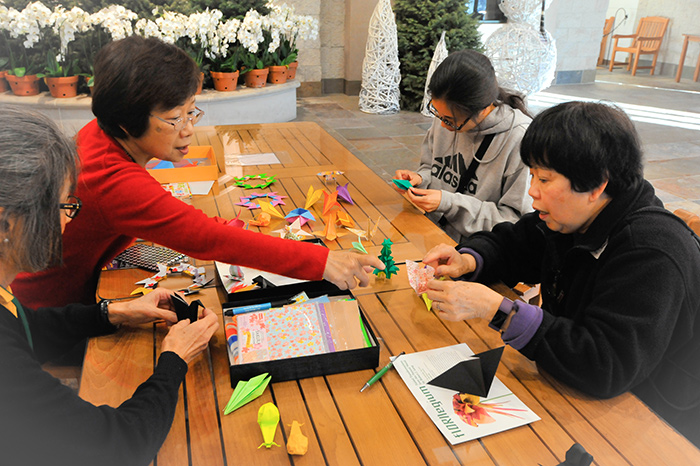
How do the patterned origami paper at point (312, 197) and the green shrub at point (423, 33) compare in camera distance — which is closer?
the patterned origami paper at point (312, 197)

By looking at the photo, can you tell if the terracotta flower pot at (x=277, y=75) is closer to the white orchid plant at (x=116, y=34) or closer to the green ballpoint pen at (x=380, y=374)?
the white orchid plant at (x=116, y=34)

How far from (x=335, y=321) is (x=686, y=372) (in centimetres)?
86

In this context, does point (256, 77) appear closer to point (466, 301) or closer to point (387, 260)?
point (387, 260)

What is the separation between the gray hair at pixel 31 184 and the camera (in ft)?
3.21

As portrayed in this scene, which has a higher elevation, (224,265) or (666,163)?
(224,265)

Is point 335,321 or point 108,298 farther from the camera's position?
point 108,298

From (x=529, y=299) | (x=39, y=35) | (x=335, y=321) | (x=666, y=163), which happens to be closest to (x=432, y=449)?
(x=335, y=321)

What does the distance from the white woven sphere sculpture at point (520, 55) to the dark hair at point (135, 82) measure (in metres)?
5.73

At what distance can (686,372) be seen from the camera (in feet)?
4.33

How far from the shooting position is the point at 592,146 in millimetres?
1302

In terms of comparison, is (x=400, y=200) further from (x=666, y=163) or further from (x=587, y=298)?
(x=666, y=163)

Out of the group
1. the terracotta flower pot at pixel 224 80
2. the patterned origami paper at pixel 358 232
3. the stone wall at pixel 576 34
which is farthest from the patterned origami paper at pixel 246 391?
the stone wall at pixel 576 34

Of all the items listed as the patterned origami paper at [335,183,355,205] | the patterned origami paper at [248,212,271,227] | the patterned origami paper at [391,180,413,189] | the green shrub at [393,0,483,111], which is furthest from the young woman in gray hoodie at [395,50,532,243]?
the green shrub at [393,0,483,111]

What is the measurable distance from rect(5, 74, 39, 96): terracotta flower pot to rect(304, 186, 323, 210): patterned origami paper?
12.6ft
